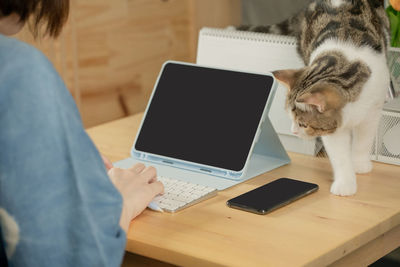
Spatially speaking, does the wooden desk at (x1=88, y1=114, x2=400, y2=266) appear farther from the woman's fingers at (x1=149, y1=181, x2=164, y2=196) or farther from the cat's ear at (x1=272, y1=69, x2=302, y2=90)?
the cat's ear at (x1=272, y1=69, x2=302, y2=90)

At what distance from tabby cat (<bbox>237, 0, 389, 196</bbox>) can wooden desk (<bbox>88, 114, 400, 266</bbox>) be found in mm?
72

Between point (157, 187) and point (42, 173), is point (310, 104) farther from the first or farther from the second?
point (42, 173)

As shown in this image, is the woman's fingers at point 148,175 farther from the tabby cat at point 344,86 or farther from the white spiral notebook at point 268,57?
the white spiral notebook at point 268,57

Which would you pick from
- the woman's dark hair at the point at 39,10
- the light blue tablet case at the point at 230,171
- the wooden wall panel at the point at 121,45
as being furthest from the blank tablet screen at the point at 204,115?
the wooden wall panel at the point at 121,45

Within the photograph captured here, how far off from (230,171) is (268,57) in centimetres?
37

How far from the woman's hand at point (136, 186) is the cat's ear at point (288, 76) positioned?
1.19 feet

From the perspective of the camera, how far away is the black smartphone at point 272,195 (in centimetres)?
123

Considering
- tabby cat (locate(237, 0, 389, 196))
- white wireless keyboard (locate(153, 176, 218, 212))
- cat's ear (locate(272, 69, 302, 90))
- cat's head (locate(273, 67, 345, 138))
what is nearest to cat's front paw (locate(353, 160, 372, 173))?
tabby cat (locate(237, 0, 389, 196))

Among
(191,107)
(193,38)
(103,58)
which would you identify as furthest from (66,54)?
(191,107)

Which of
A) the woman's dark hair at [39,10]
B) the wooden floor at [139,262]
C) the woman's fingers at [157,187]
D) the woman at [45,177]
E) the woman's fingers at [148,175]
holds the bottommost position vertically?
the wooden floor at [139,262]

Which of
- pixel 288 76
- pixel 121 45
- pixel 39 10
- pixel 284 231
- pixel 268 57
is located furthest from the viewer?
pixel 121 45

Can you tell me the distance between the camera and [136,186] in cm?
121

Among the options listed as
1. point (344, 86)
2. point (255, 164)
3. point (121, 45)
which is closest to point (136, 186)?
point (255, 164)

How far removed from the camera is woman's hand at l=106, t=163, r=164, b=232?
1.16 metres
